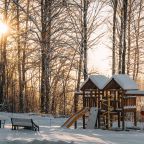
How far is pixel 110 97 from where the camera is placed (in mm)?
22844

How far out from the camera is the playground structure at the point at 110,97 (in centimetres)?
2244

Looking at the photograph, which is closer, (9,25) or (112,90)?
(112,90)

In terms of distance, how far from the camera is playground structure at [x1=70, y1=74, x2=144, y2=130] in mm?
22438

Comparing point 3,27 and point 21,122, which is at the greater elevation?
point 3,27

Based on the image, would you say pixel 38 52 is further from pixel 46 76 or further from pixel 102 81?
pixel 102 81

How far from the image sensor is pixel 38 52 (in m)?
33.5

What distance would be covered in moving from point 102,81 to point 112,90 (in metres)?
1.26

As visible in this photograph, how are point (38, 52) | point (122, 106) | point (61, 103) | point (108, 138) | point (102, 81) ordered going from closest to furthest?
1. point (108, 138)
2. point (122, 106)
3. point (102, 81)
4. point (38, 52)
5. point (61, 103)

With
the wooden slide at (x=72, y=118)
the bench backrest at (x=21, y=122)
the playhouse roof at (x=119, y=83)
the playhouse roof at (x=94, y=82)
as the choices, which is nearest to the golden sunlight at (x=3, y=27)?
the playhouse roof at (x=94, y=82)

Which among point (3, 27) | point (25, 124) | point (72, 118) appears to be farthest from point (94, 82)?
point (3, 27)

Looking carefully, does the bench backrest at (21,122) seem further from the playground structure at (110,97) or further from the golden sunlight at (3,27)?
the golden sunlight at (3,27)

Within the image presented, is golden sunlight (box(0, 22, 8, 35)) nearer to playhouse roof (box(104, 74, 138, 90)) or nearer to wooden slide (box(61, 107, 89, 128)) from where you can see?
wooden slide (box(61, 107, 89, 128))

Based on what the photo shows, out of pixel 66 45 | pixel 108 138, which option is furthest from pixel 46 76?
pixel 108 138

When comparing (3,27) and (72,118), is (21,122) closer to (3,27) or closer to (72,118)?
(72,118)
